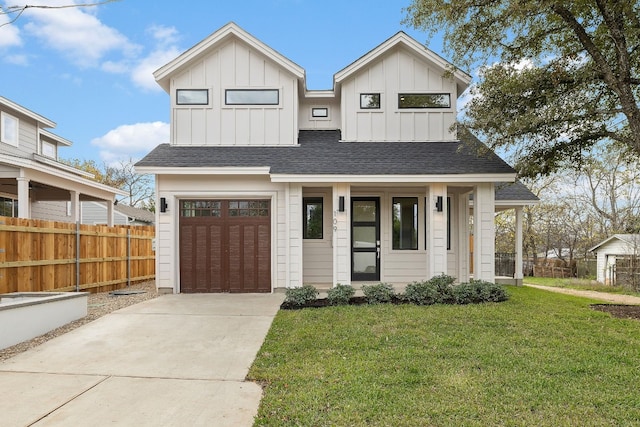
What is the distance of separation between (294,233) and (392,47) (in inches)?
219

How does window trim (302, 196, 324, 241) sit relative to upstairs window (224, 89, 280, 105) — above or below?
below

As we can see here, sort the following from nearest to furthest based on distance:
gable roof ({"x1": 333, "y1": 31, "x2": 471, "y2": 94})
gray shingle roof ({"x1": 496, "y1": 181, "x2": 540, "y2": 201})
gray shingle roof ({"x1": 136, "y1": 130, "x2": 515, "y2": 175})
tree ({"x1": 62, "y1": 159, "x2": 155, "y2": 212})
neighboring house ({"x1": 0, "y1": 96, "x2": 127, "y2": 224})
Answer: gray shingle roof ({"x1": 136, "y1": 130, "x2": 515, "y2": 175})
gable roof ({"x1": 333, "y1": 31, "x2": 471, "y2": 94})
neighboring house ({"x1": 0, "y1": 96, "x2": 127, "y2": 224})
gray shingle roof ({"x1": 496, "y1": 181, "x2": 540, "y2": 201})
tree ({"x1": 62, "y1": 159, "x2": 155, "y2": 212})

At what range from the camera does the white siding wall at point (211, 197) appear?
963cm

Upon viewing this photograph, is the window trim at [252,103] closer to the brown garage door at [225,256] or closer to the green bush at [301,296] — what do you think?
the brown garage door at [225,256]

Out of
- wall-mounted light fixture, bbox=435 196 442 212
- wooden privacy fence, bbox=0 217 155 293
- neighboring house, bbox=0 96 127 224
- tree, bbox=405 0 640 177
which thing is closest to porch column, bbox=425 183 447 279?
wall-mounted light fixture, bbox=435 196 442 212

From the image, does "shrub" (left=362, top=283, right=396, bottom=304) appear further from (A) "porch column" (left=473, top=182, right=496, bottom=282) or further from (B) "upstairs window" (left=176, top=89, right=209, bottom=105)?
(B) "upstairs window" (left=176, top=89, right=209, bottom=105)

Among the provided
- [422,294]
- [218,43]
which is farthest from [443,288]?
[218,43]

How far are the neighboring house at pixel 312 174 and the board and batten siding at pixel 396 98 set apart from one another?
0.10 feet

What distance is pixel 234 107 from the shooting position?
34.3 ft

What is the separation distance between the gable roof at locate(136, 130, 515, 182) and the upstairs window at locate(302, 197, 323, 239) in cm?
144

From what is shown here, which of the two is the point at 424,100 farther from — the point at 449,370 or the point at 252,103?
the point at 449,370

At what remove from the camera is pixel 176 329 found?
20.6 ft

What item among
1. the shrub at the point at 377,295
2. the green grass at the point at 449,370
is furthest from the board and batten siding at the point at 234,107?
the green grass at the point at 449,370

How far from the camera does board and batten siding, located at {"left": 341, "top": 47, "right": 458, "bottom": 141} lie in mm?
10719
